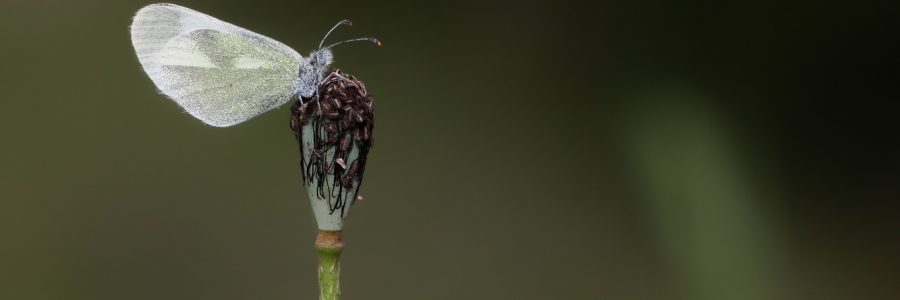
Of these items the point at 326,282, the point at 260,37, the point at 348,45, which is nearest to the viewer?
the point at 326,282

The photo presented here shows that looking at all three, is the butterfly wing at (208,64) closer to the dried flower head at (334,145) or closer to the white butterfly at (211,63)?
the white butterfly at (211,63)

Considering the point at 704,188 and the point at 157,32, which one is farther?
the point at 704,188

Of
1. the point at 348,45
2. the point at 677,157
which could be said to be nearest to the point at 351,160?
the point at 348,45

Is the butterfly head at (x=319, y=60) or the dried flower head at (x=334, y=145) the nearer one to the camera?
the dried flower head at (x=334, y=145)

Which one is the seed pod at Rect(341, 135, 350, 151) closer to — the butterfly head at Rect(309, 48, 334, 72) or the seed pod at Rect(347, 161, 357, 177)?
the seed pod at Rect(347, 161, 357, 177)

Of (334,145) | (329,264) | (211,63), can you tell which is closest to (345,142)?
(334,145)

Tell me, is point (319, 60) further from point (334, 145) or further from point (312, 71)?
point (334, 145)

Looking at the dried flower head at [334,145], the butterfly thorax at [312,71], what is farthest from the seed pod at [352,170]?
the butterfly thorax at [312,71]

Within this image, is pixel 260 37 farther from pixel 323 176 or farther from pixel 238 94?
pixel 323 176
